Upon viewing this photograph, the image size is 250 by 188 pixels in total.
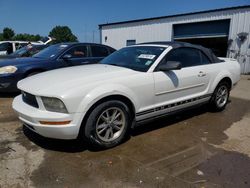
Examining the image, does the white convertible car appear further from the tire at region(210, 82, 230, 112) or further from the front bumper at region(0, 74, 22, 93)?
the front bumper at region(0, 74, 22, 93)

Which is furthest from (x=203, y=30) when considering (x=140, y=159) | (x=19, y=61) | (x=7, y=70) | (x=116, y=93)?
(x=140, y=159)

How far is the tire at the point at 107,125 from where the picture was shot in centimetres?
357

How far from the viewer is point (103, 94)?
357 centimetres

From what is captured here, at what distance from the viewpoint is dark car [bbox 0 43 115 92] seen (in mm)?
6547

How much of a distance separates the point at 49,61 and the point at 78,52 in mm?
962

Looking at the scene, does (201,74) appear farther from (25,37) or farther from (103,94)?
(25,37)

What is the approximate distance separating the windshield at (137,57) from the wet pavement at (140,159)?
1161 mm

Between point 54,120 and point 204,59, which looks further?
point 204,59

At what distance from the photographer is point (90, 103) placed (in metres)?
3.47

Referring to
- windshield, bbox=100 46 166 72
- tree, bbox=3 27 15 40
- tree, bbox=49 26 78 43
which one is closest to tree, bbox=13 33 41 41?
tree, bbox=3 27 15 40

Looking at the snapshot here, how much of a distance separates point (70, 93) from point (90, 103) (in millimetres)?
297

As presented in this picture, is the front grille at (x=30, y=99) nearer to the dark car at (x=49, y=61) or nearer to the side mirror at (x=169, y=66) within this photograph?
the side mirror at (x=169, y=66)

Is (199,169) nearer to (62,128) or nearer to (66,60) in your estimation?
(62,128)

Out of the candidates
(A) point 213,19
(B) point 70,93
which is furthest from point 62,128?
(A) point 213,19
